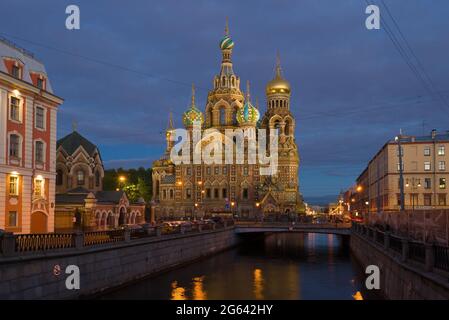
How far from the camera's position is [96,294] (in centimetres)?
2884

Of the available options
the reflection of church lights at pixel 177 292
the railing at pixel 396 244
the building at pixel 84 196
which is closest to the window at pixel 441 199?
the building at pixel 84 196

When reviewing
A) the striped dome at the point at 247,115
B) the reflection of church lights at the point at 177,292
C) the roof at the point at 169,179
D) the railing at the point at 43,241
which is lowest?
the reflection of church lights at the point at 177,292

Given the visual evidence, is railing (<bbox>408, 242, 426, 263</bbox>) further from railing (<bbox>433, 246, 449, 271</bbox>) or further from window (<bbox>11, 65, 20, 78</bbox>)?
window (<bbox>11, 65, 20, 78</bbox>)

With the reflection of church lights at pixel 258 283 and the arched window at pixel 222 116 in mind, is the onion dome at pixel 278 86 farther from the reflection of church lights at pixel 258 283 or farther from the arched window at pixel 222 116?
the reflection of church lights at pixel 258 283

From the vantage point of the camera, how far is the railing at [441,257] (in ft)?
59.3

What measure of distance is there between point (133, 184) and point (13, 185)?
9289cm

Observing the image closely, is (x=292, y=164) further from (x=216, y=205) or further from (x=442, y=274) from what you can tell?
(x=442, y=274)

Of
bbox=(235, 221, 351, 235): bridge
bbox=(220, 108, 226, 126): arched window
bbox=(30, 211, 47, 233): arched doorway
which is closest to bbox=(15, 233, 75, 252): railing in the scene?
bbox=(30, 211, 47, 233): arched doorway

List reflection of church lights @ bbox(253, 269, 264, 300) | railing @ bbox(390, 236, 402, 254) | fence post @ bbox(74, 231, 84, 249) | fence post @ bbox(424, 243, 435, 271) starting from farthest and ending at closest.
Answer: reflection of church lights @ bbox(253, 269, 264, 300) → fence post @ bbox(74, 231, 84, 249) → railing @ bbox(390, 236, 402, 254) → fence post @ bbox(424, 243, 435, 271)

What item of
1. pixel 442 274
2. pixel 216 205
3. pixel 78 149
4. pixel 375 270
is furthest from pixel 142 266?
pixel 216 205

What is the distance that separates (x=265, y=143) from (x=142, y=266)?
275ft

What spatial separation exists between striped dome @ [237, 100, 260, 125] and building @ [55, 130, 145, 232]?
40.6m

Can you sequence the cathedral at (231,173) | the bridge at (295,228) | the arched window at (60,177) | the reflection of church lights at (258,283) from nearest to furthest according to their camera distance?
the reflection of church lights at (258,283)
the bridge at (295,228)
the arched window at (60,177)
the cathedral at (231,173)

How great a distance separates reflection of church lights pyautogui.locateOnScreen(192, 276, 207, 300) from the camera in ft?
105
